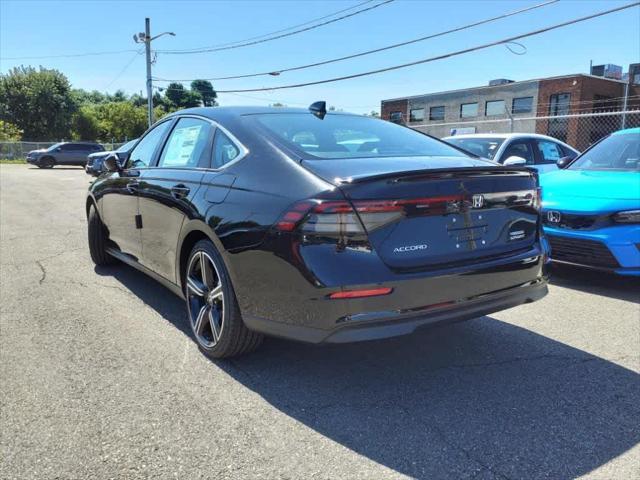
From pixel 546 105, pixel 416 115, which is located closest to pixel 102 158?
pixel 546 105

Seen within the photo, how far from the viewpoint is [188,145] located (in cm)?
390

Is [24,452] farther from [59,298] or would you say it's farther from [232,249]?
[59,298]

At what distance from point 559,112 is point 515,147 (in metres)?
A: 33.6

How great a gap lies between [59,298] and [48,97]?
5128 centimetres

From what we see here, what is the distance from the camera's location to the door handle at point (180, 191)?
11.5 feet

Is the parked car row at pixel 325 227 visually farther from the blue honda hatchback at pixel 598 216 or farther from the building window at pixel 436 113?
the building window at pixel 436 113

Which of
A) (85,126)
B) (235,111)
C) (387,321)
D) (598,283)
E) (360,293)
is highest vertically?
(85,126)

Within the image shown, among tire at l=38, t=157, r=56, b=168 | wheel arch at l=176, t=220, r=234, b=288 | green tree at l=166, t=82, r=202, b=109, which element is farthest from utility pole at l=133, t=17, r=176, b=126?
green tree at l=166, t=82, r=202, b=109

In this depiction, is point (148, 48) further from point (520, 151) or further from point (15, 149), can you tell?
point (520, 151)

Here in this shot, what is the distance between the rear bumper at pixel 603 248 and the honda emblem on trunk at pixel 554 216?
95 mm

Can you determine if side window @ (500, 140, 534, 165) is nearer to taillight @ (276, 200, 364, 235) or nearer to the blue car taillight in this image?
the blue car taillight

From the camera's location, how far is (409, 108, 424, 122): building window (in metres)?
46.3

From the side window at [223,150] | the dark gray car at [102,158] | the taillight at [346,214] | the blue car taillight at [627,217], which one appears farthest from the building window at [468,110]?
the taillight at [346,214]

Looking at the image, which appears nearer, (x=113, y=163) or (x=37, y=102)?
(x=113, y=163)
